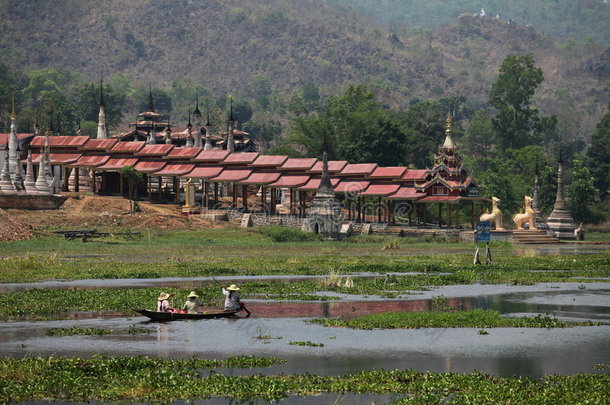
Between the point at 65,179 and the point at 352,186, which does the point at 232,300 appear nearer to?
the point at 352,186

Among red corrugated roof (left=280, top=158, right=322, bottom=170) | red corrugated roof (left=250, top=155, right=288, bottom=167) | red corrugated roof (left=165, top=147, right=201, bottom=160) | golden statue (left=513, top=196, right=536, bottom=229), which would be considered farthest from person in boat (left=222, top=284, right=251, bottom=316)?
red corrugated roof (left=165, top=147, right=201, bottom=160)

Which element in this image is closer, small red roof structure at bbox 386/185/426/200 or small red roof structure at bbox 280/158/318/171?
small red roof structure at bbox 386/185/426/200

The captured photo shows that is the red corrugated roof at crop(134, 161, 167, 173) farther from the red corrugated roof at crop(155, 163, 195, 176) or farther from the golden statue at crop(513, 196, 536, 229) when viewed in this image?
the golden statue at crop(513, 196, 536, 229)

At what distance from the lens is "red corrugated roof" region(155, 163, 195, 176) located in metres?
100

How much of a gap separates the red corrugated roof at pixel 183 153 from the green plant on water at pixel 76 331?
68778mm

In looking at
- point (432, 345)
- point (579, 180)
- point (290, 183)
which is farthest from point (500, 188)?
point (432, 345)

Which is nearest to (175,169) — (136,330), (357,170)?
(357,170)

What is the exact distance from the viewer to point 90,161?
102750mm

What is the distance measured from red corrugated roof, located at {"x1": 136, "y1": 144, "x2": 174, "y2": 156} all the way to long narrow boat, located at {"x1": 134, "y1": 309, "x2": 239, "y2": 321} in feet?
220

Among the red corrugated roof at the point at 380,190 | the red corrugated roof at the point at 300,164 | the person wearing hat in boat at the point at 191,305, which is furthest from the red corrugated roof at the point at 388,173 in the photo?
the person wearing hat in boat at the point at 191,305

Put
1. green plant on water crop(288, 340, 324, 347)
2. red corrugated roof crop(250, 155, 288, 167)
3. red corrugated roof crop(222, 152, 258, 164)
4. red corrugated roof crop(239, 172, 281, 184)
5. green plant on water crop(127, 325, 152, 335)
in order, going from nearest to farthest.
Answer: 1. green plant on water crop(288, 340, 324, 347)
2. green plant on water crop(127, 325, 152, 335)
3. red corrugated roof crop(239, 172, 281, 184)
4. red corrugated roof crop(250, 155, 288, 167)
5. red corrugated roof crop(222, 152, 258, 164)

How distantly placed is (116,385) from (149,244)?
49.6 metres

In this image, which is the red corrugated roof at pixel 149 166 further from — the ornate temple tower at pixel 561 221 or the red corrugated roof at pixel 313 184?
the ornate temple tower at pixel 561 221

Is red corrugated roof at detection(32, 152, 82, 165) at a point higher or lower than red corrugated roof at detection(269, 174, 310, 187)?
higher
